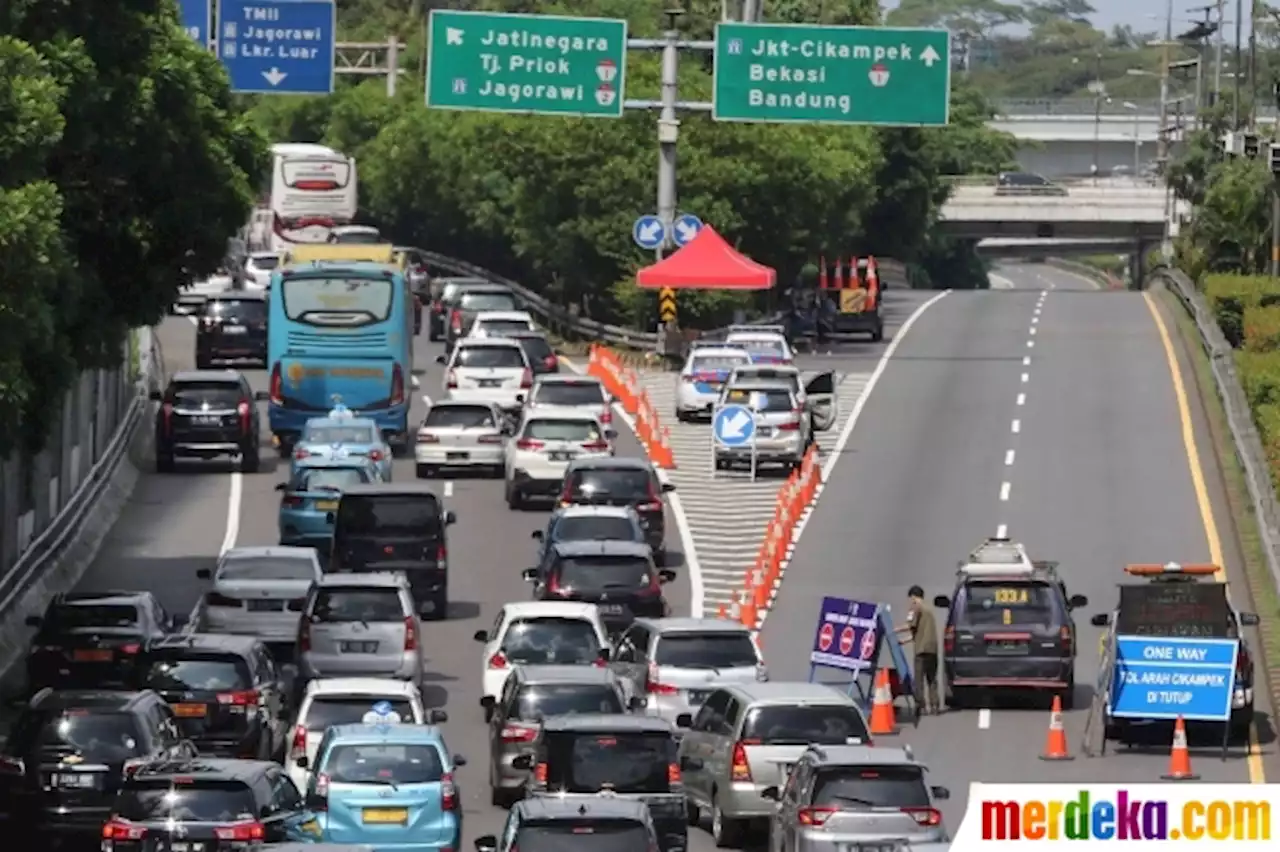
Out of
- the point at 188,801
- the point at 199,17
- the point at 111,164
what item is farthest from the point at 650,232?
the point at 188,801

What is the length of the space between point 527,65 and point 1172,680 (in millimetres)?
33049

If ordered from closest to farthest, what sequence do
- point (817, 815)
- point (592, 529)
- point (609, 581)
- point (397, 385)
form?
point (817, 815)
point (609, 581)
point (592, 529)
point (397, 385)

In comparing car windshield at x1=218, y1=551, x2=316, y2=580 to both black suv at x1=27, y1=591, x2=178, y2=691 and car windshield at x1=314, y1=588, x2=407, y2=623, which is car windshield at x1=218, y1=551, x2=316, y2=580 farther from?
black suv at x1=27, y1=591, x2=178, y2=691

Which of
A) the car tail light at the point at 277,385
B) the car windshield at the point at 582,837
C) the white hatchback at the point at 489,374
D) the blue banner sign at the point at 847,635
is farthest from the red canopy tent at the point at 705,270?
the car windshield at the point at 582,837

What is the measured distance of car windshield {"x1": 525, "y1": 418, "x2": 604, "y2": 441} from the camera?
48.7m

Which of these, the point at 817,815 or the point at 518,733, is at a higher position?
the point at 817,815

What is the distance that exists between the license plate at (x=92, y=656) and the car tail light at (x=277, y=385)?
72.2 feet

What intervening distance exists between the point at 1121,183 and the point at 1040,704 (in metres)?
107

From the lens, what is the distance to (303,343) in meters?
54.7

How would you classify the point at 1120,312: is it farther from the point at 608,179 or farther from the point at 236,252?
the point at 236,252

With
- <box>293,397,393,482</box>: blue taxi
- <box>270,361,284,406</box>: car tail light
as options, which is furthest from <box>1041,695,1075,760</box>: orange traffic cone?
<box>270,361,284,406</box>: car tail light

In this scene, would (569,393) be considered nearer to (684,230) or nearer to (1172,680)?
(684,230)

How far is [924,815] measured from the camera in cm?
2402

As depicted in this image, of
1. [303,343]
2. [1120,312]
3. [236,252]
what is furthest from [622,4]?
[303,343]
